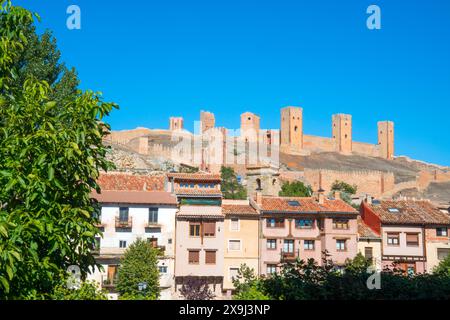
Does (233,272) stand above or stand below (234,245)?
below

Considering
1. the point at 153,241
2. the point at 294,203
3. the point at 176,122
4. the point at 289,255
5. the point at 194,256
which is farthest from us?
the point at 176,122

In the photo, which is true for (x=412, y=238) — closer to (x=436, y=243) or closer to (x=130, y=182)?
(x=436, y=243)

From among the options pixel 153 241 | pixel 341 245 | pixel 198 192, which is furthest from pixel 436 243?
pixel 153 241

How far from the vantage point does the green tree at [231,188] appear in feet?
207

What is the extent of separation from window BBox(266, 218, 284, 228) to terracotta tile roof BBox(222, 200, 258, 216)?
1211mm

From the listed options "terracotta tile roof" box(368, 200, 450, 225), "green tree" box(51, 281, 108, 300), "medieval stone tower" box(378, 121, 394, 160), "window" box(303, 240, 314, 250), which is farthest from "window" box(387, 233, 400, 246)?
"medieval stone tower" box(378, 121, 394, 160)

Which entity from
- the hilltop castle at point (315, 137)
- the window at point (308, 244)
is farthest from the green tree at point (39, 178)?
the hilltop castle at point (315, 137)

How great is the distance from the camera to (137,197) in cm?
3975

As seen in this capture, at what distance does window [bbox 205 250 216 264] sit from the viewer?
39.6 m

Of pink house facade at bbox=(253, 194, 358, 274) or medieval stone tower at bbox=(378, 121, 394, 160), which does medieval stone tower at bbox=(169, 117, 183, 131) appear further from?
pink house facade at bbox=(253, 194, 358, 274)

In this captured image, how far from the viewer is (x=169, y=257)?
128 feet

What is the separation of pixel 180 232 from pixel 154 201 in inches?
106

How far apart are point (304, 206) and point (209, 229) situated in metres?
7.68
